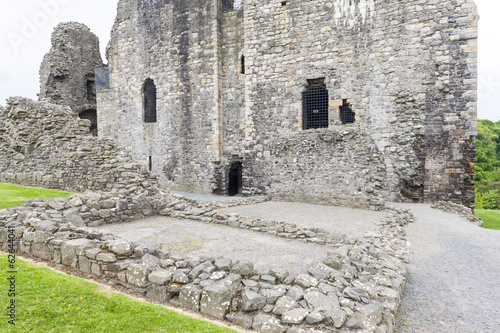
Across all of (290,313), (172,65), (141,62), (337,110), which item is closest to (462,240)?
(290,313)

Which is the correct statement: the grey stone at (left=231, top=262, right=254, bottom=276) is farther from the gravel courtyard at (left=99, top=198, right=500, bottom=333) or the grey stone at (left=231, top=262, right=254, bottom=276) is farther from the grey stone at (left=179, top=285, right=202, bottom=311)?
the gravel courtyard at (left=99, top=198, right=500, bottom=333)

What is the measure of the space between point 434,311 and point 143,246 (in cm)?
442

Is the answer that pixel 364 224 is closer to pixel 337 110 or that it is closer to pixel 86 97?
pixel 337 110

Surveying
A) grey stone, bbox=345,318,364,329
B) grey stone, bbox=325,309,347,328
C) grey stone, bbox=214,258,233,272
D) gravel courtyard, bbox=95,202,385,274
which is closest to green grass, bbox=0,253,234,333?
grey stone, bbox=214,258,233,272

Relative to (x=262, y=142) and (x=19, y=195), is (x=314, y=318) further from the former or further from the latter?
(x=262, y=142)

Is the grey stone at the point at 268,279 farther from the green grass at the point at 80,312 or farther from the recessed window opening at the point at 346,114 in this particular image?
the recessed window opening at the point at 346,114

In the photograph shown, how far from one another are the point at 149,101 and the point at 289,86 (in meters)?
10.3

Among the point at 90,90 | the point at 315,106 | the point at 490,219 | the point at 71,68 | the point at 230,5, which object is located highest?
the point at 230,5

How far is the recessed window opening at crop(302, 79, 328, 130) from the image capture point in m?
13.7

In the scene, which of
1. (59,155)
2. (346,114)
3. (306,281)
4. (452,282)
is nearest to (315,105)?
(346,114)

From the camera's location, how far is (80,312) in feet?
11.2

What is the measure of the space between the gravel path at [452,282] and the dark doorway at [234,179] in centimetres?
1046

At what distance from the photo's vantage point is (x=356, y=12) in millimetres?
12570

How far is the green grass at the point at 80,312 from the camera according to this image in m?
3.17
